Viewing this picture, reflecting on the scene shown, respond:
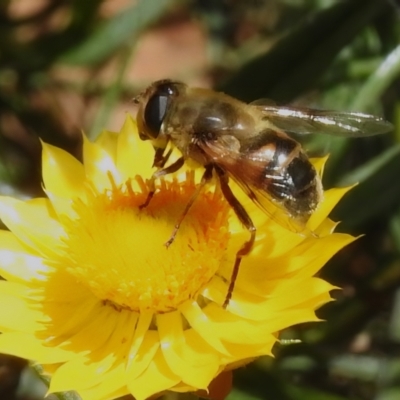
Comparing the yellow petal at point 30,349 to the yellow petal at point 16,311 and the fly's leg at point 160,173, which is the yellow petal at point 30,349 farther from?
the fly's leg at point 160,173

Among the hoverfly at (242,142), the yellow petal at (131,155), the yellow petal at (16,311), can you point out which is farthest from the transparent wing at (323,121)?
the yellow petal at (16,311)

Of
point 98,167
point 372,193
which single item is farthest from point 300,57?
point 98,167

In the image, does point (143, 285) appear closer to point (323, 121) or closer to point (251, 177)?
point (251, 177)

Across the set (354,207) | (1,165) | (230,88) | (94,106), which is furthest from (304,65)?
(94,106)

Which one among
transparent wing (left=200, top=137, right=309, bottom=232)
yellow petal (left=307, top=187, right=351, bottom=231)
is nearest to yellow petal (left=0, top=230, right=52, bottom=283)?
transparent wing (left=200, top=137, right=309, bottom=232)

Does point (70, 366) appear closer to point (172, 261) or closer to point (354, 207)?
point (172, 261)

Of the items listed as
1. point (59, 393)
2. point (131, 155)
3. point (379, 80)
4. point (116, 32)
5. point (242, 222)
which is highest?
point (116, 32)
